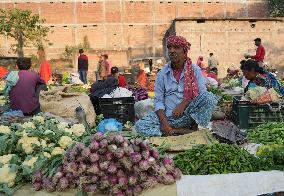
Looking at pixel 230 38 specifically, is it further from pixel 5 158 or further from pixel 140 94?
pixel 5 158

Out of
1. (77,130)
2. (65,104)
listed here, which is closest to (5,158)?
(77,130)

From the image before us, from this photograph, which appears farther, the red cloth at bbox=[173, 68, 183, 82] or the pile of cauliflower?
the red cloth at bbox=[173, 68, 183, 82]

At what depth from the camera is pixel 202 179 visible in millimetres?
3469

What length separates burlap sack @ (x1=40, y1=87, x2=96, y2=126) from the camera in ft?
22.0

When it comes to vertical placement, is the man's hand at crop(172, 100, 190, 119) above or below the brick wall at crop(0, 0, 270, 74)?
below

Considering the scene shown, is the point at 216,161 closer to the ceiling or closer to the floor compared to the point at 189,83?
closer to the floor

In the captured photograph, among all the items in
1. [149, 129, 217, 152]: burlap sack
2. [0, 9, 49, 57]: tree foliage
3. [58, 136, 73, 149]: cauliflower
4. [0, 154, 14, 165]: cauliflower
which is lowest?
[149, 129, 217, 152]: burlap sack

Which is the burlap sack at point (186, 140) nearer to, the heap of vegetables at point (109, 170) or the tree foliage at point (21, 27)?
the heap of vegetables at point (109, 170)

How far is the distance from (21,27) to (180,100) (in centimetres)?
1955

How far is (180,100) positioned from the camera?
17.4 ft

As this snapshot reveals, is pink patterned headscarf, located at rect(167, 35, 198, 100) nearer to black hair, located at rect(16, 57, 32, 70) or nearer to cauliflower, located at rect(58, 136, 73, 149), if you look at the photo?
cauliflower, located at rect(58, 136, 73, 149)

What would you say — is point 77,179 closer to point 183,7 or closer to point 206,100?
point 206,100

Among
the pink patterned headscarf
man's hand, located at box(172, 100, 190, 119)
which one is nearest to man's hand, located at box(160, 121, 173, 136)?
man's hand, located at box(172, 100, 190, 119)

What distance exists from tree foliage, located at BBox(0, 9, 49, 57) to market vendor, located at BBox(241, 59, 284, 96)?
60.9 feet
